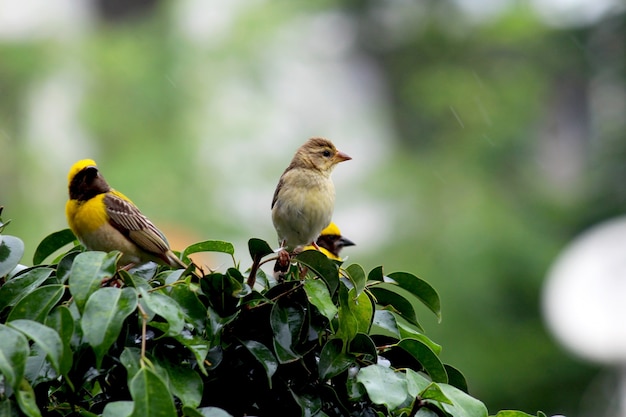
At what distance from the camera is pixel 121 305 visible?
1356mm

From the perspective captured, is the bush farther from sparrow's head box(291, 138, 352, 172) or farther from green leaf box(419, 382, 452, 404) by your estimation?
sparrow's head box(291, 138, 352, 172)

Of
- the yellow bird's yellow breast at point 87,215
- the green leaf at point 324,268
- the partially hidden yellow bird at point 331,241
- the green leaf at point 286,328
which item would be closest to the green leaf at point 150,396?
the green leaf at point 286,328

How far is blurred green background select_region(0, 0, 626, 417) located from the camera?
759 cm

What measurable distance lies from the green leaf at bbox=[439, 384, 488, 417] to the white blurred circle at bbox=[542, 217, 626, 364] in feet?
12.4

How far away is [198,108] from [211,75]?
1.18 ft

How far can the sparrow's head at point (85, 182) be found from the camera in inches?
118

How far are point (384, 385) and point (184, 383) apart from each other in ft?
1.10

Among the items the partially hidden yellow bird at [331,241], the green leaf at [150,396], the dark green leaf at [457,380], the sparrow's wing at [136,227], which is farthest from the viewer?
the partially hidden yellow bird at [331,241]

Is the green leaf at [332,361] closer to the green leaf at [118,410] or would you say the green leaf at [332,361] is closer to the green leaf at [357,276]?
the green leaf at [357,276]

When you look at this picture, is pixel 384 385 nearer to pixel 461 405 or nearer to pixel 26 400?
pixel 461 405

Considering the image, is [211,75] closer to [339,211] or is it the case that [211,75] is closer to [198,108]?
[198,108]

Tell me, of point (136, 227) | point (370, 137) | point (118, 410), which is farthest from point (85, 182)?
point (370, 137)

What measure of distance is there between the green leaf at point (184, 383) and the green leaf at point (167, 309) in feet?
0.21

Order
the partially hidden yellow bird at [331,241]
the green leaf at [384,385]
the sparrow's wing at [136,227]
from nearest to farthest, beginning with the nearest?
the green leaf at [384,385], the sparrow's wing at [136,227], the partially hidden yellow bird at [331,241]
